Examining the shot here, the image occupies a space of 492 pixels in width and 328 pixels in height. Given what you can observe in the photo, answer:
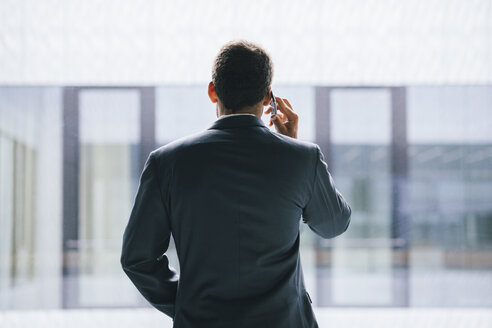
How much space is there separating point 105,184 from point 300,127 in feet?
3.72

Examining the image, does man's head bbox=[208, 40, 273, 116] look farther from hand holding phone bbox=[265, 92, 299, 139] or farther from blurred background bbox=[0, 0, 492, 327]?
blurred background bbox=[0, 0, 492, 327]

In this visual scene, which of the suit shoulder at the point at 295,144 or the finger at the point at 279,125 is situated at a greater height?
the finger at the point at 279,125

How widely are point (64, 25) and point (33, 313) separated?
1575 mm

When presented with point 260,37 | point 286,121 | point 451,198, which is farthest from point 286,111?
point 451,198

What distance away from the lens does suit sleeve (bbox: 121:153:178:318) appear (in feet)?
3.26

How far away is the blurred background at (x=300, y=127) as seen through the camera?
2.80m

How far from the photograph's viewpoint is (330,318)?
2.84m

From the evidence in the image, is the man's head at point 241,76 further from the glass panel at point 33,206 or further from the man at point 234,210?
the glass panel at point 33,206

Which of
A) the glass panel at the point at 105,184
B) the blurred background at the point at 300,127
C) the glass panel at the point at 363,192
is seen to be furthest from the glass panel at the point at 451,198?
the glass panel at the point at 105,184

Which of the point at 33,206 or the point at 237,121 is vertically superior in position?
the point at 237,121

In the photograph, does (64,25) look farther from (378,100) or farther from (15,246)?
(378,100)

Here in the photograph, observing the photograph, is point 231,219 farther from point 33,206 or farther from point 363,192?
point 33,206

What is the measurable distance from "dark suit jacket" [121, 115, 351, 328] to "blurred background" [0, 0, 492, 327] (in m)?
1.83

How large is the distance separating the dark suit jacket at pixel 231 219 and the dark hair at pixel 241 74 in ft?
0.14
